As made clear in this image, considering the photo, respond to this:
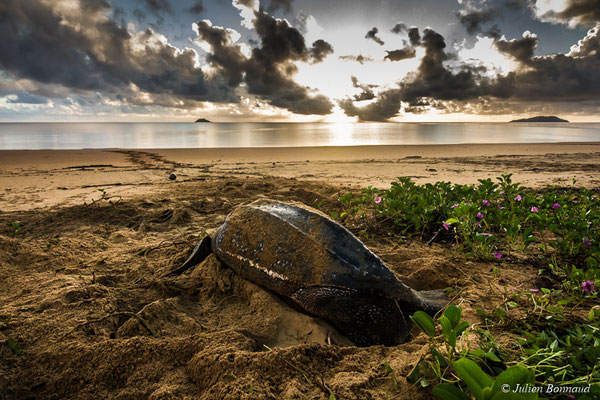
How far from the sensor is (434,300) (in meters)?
2.55

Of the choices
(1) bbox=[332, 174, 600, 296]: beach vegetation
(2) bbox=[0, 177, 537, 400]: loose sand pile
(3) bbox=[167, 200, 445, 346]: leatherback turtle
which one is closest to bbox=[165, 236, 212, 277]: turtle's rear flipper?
(2) bbox=[0, 177, 537, 400]: loose sand pile

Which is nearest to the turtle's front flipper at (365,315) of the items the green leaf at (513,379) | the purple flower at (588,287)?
the green leaf at (513,379)

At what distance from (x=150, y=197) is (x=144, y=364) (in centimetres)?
521

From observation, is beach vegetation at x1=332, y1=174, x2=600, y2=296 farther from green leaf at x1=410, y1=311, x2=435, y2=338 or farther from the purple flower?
green leaf at x1=410, y1=311, x2=435, y2=338

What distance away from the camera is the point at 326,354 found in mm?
1889

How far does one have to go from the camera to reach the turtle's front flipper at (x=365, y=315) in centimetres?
230

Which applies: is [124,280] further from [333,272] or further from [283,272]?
[333,272]

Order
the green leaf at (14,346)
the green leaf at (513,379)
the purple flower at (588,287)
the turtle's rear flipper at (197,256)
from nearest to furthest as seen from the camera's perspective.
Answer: the green leaf at (513,379) → the green leaf at (14,346) → the purple flower at (588,287) → the turtle's rear flipper at (197,256)

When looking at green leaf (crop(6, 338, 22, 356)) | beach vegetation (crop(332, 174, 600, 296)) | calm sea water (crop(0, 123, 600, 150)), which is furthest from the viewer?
calm sea water (crop(0, 123, 600, 150))

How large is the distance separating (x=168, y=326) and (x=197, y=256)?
1.03 metres

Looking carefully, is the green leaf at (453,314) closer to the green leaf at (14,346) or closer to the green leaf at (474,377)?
the green leaf at (474,377)

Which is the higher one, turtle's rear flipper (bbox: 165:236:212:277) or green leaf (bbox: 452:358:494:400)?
green leaf (bbox: 452:358:494:400)

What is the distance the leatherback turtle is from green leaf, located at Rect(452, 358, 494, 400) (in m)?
1.07

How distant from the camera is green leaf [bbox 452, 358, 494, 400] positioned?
1.20 meters
